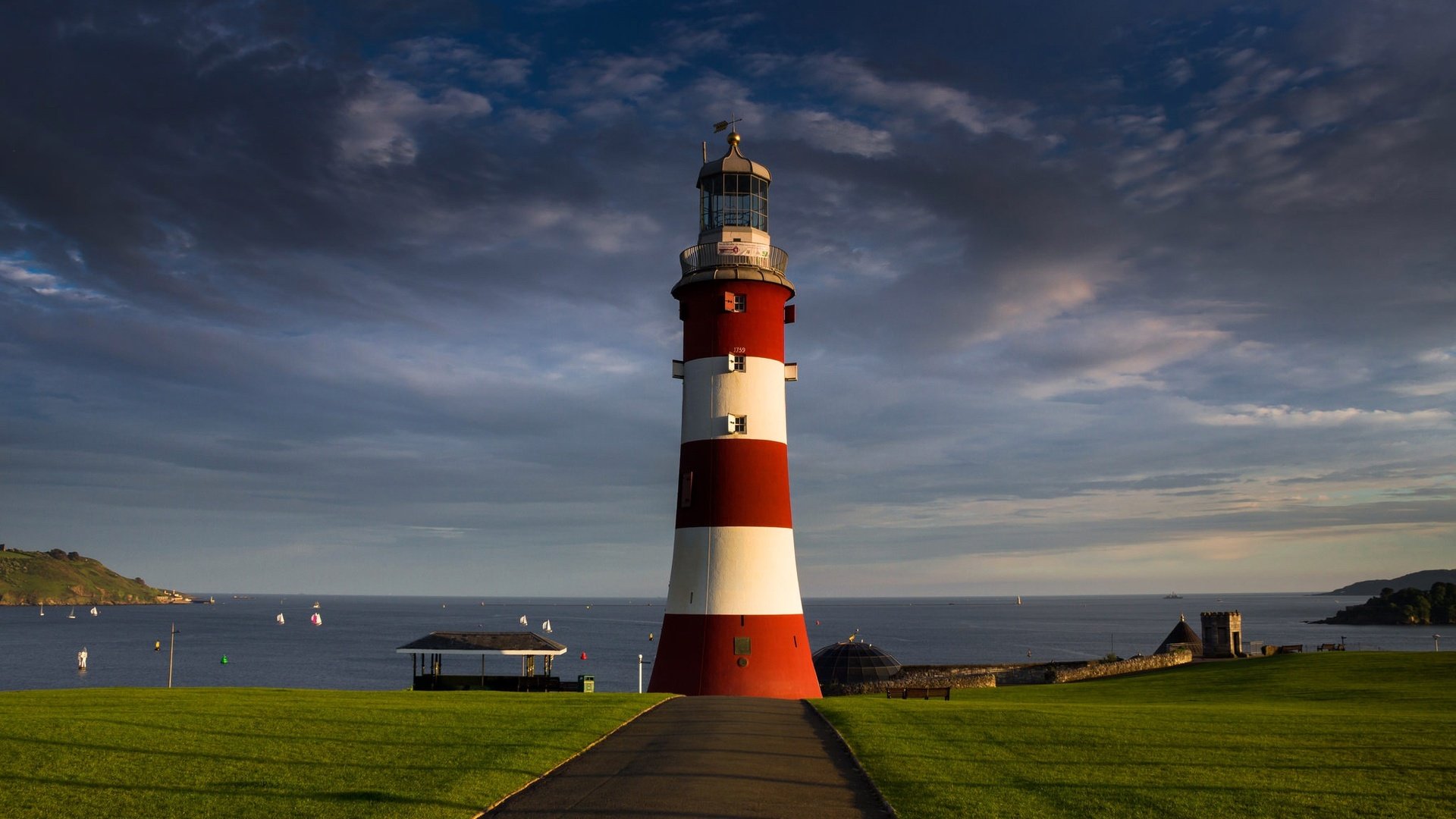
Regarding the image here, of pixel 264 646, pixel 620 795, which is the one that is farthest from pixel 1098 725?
pixel 264 646

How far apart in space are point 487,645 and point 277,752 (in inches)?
Result: 999

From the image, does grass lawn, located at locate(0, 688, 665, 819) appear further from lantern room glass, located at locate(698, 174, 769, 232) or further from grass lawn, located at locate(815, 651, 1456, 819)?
lantern room glass, located at locate(698, 174, 769, 232)

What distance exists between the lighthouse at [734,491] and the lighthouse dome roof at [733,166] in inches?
2.0

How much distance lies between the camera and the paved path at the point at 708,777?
1323 cm

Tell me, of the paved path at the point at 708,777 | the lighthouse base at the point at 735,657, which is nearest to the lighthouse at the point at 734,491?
the lighthouse base at the point at 735,657

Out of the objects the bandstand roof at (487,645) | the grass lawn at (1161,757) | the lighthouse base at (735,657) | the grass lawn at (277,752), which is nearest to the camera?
the grass lawn at (277,752)

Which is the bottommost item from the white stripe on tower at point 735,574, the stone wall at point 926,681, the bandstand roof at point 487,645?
the stone wall at point 926,681

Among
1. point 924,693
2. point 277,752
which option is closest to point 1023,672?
point 924,693

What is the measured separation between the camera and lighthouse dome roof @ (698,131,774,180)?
30875mm

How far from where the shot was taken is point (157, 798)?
527 inches

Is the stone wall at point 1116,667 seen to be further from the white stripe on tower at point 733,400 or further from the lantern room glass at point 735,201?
the lantern room glass at point 735,201

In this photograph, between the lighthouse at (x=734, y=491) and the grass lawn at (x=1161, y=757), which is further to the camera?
the lighthouse at (x=734, y=491)

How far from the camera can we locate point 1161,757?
17.6 meters

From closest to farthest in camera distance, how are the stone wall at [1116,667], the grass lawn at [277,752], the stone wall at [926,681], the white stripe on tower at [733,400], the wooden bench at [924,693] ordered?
the grass lawn at [277,752]
the white stripe on tower at [733,400]
the wooden bench at [924,693]
the stone wall at [926,681]
the stone wall at [1116,667]
